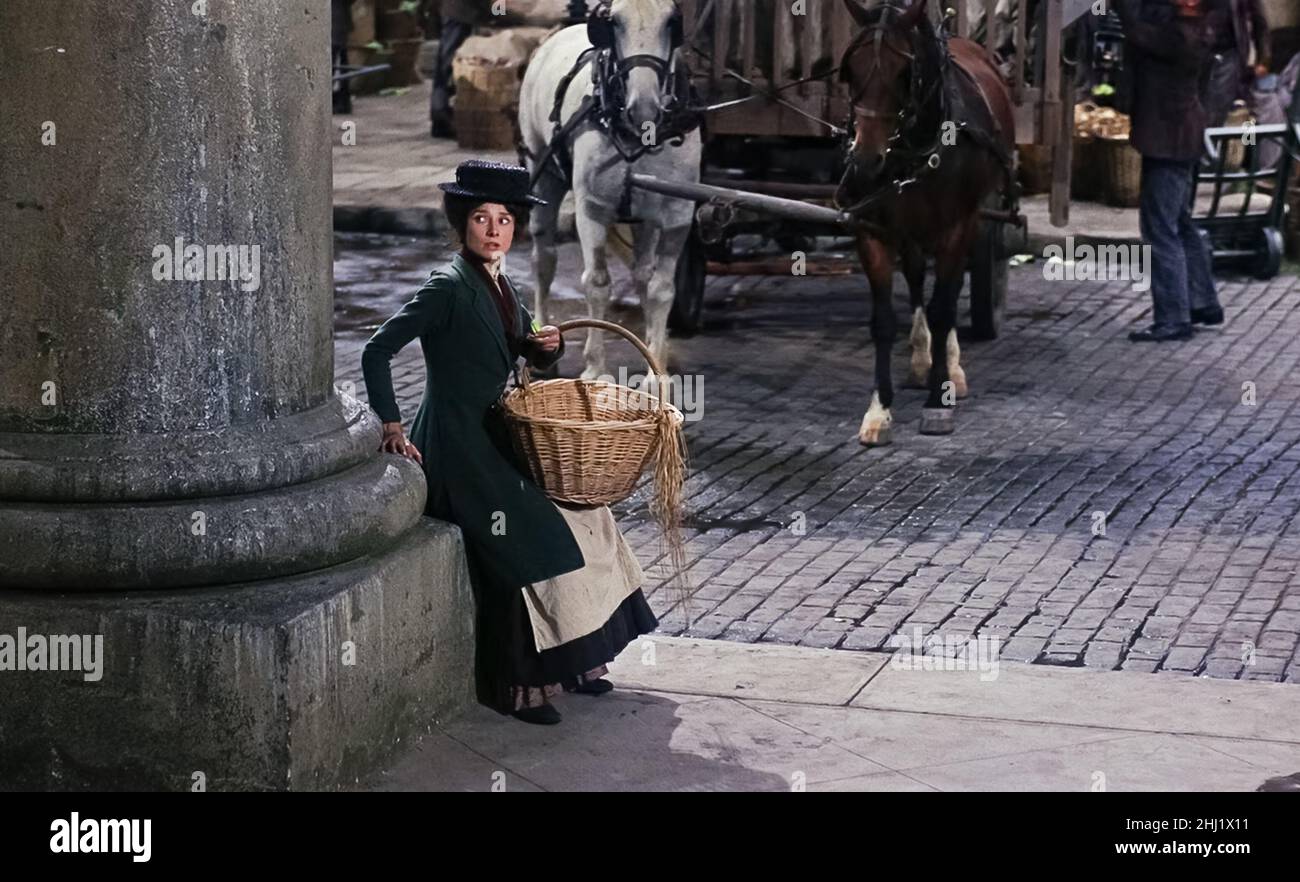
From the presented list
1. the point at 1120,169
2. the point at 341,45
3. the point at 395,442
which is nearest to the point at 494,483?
the point at 395,442

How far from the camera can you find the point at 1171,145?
39.4ft

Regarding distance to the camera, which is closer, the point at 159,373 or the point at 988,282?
the point at 159,373

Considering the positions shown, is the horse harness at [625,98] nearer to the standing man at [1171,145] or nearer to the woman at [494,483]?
the standing man at [1171,145]

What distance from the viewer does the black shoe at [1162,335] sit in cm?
1211

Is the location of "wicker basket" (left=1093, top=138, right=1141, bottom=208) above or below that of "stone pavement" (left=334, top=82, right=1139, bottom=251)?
above

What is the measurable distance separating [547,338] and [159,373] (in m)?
1.24

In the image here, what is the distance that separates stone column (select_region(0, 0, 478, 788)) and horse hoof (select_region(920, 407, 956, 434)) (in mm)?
5152

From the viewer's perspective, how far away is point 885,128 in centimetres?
945

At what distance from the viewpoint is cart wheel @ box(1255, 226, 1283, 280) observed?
1389 cm

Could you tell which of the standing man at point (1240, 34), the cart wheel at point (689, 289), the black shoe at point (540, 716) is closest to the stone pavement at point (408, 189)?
the standing man at point (1240, 34)

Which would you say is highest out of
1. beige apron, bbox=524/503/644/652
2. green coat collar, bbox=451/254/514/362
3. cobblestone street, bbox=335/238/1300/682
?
green coat collar, bbox=451/254/514/362

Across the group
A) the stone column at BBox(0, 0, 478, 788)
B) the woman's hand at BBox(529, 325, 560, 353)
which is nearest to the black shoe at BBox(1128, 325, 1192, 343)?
the woman's hand at BBox(529, 325, 560, 353)

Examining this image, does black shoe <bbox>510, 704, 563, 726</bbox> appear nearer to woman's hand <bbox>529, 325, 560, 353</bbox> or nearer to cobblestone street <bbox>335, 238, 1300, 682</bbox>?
woman's hand <bbox>529, 325, 560, 353</bbox>

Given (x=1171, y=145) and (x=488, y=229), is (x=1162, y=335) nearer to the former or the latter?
(x=1171, y=145)
